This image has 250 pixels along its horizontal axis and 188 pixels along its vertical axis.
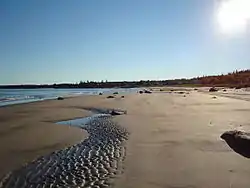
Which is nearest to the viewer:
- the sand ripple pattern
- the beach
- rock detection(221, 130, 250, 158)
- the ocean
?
the beach

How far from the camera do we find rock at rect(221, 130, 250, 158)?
914 centimetres

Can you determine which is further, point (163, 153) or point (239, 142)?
point (163, 153)

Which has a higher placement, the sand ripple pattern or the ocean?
the sand ripple pattern

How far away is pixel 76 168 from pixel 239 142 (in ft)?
16.0

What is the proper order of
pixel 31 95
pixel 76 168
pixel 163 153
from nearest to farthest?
pixel 76 168, pixel 163 153, pixel 31 95

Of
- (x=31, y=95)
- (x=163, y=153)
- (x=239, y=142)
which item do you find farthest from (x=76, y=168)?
(x=31, y=95)

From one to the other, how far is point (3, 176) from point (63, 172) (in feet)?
4.85

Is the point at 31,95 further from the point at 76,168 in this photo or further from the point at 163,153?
the point at 76,168

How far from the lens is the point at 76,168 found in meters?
8.65

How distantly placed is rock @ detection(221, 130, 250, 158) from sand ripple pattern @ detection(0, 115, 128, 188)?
337 centimetres

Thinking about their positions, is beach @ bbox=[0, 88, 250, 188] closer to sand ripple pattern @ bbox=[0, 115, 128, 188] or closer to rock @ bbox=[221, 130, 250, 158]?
rock @ bbox=[221, 130, 250, 158]

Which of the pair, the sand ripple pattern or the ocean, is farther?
the ocean

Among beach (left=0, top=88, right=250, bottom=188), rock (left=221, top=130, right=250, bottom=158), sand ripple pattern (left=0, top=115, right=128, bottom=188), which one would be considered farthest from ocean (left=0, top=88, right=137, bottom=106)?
rock (left=221, top=130, right=250, bottom=158)

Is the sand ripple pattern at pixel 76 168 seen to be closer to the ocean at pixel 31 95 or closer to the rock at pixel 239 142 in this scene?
the rock at pixel 239 142
